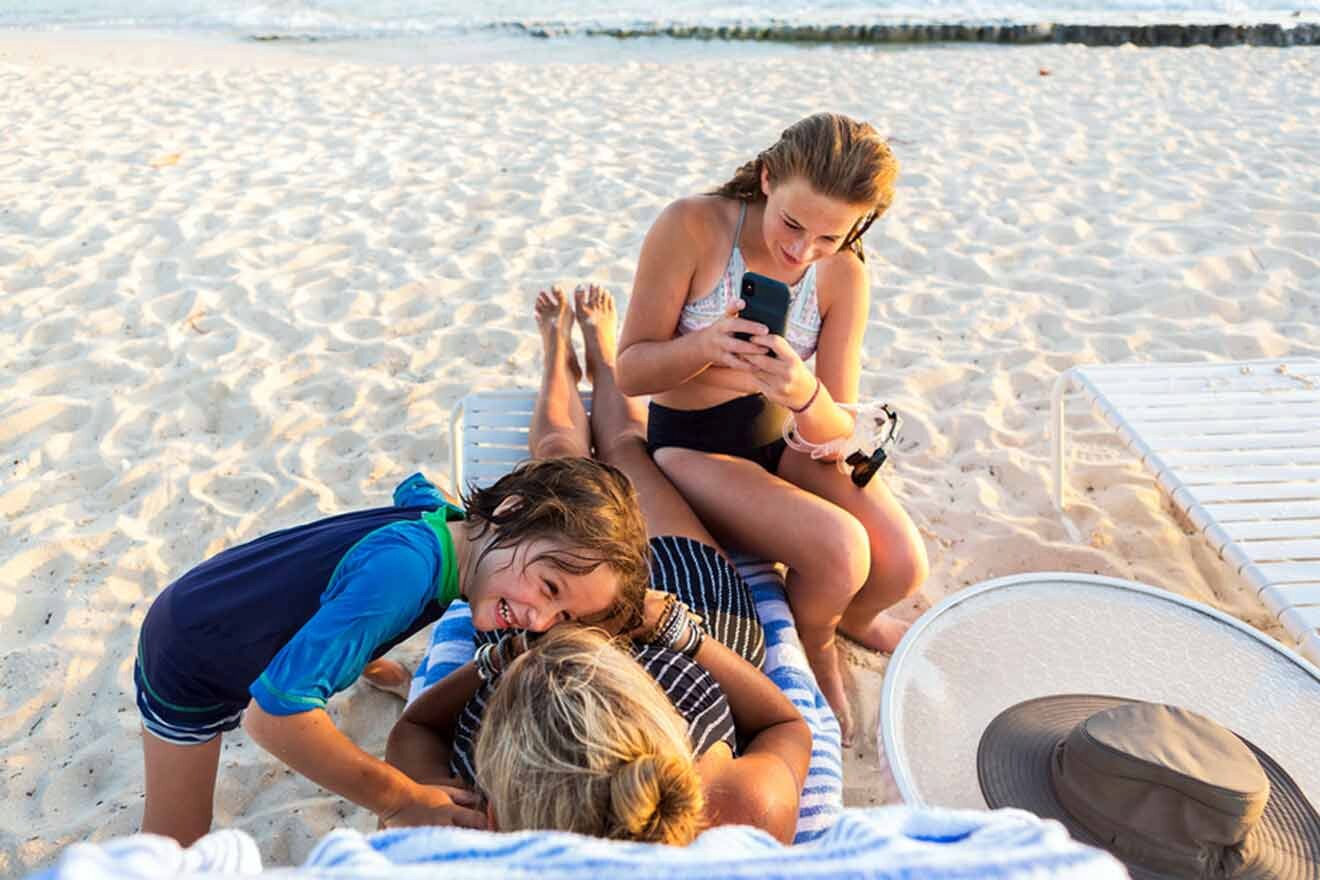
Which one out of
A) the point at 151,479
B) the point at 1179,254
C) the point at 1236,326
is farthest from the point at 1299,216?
the point at 151,479

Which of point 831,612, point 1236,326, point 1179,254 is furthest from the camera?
point 1179,254

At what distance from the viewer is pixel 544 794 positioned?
1.33 meters

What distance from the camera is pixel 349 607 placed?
6.19 feet

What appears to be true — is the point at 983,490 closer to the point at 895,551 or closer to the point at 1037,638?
the point at 895,551

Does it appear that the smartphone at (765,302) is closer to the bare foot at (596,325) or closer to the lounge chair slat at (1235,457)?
the bare foot at (596,325)

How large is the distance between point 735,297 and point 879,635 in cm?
106

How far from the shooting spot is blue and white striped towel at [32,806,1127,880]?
88 centimetres

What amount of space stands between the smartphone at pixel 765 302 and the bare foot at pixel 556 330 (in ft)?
3.19

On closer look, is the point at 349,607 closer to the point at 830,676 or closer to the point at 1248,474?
the point at 830,676

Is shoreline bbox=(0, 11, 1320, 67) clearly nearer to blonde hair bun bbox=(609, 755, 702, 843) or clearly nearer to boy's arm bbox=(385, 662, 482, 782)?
boy's arm bbox=(385, 662, 482, 782)

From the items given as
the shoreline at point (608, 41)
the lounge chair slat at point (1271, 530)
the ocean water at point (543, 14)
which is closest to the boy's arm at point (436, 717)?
the lounge chair slat at point (1271, 530)

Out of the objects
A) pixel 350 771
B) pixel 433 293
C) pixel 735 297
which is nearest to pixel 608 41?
pixel 433 293

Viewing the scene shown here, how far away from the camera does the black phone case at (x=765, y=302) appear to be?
8.14 ft

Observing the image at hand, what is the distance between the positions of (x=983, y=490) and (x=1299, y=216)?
3.18 meters
